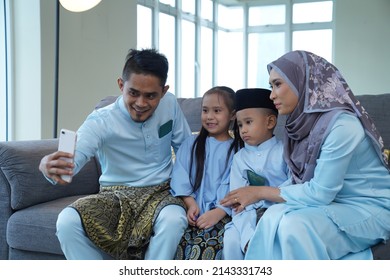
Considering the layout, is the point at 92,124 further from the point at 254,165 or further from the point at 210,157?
the point at 254,165

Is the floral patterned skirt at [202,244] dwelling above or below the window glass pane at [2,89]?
below

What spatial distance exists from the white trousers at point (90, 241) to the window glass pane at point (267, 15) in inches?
369

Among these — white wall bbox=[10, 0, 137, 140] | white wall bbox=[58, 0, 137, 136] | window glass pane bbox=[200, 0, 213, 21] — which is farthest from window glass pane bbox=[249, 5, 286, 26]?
white wall bbox=[10, 0, 137, 140]

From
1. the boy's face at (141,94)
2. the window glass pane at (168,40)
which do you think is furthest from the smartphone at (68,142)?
the window glass pane at (168,40)

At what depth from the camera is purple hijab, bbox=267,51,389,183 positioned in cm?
177

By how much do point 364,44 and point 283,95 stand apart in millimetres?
7852

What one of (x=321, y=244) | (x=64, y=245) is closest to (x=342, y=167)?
(x=321, y=244)

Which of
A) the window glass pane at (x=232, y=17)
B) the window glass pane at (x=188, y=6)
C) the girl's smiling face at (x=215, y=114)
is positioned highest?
the window glass pane at (x=232, y=17)

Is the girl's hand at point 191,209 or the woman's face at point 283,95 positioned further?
the girl's hand at point 191,209

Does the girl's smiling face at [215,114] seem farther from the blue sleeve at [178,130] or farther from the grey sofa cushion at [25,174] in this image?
the grey sofa cushion at [25,174]

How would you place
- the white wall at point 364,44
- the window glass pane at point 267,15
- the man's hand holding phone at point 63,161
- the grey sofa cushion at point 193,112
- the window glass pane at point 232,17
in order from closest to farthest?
the man's hand holding phone at point 63,161 < the grey sofa cushion at point 193,112 < the white wall at point 364,44 < the window glass pane at point 267,15 < the window glass pane at point 232,17

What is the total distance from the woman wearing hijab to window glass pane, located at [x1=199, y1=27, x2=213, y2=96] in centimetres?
761

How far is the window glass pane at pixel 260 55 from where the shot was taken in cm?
1082
